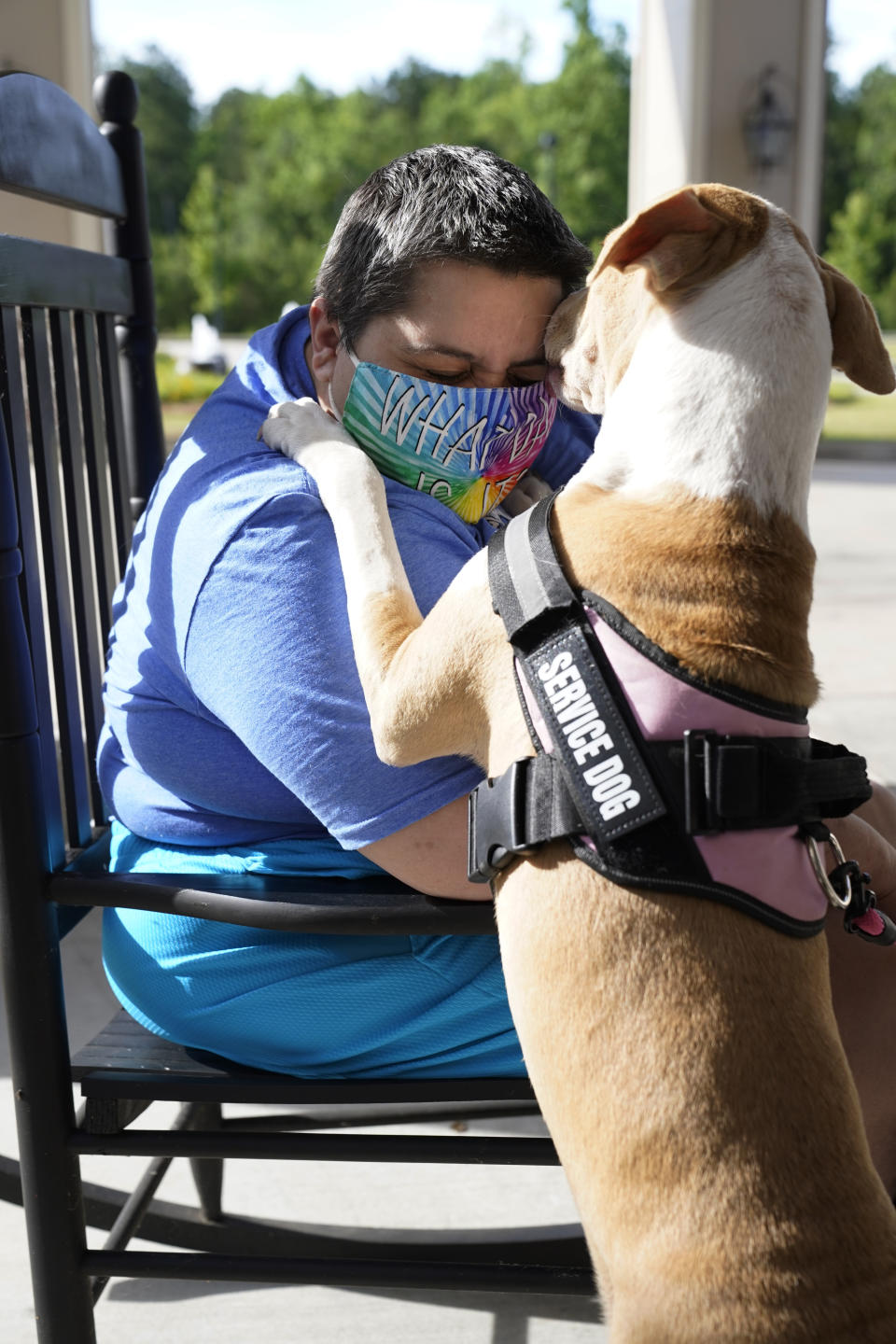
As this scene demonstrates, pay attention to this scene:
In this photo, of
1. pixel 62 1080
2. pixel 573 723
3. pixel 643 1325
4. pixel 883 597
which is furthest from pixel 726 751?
pixel 883 597

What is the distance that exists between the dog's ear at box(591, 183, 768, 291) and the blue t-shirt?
0.43m

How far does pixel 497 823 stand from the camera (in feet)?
4.31

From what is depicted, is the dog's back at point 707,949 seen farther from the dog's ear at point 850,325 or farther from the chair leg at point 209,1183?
the chair leg at point 209,1183

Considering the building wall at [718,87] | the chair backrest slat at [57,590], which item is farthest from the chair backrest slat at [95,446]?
the building wall at [718,87]

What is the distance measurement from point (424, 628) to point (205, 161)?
159 feet

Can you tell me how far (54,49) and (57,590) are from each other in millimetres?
6316

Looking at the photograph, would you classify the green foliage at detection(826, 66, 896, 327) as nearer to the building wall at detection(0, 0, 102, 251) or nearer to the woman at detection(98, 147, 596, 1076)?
the building wall at detection(0, 0, 102, 251)

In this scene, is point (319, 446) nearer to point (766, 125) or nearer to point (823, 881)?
point (823, 881)

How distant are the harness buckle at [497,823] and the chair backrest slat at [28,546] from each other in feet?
1.98

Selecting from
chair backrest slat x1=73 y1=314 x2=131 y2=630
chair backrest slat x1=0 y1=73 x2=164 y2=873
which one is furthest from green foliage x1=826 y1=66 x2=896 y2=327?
chair backrest slat x1=73 y1=314 x2=131 y2=630

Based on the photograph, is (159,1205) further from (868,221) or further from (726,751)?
(868,221)

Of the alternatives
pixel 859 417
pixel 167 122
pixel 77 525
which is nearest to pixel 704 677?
pixel 77 525

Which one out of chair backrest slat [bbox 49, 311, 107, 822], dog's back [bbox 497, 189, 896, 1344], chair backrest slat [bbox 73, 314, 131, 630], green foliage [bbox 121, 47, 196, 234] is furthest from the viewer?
green foliage [bbox 121, 47, 196, 234]

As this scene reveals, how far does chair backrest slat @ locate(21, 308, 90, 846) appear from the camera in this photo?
6.19ft
